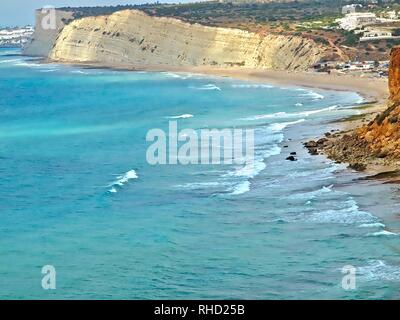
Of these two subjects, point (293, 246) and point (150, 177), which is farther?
point (150, 177)

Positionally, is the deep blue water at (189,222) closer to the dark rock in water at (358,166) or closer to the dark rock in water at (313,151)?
the dark rock in water at (358,166)

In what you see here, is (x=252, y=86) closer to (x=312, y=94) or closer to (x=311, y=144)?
(x=312, y=94)

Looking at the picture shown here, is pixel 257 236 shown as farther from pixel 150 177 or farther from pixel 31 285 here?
pixel 150 177

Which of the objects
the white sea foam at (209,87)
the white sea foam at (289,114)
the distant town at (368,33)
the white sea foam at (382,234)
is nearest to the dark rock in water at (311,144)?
the white sea foam at (289,114)
